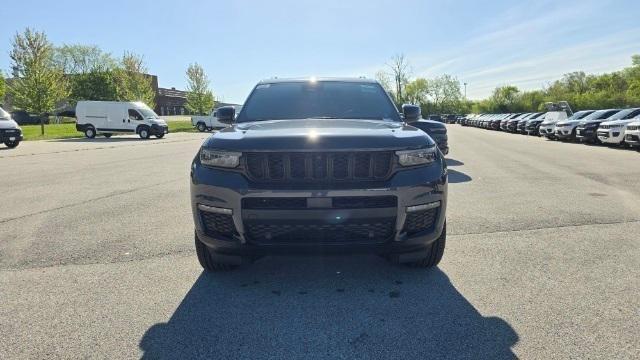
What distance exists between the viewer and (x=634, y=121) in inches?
605

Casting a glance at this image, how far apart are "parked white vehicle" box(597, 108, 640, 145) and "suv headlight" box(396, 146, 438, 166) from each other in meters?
16.5

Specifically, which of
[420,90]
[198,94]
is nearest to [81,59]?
[198,94]

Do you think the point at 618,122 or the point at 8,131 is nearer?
the point at 618,122

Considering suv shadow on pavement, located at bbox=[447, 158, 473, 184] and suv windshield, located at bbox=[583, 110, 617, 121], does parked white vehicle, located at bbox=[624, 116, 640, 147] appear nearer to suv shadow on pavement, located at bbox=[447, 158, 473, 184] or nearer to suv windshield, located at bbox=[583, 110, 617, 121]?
suv windshield, located at bbox=[583, 110, 617, 121]

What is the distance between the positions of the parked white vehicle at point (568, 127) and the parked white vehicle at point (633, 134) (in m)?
5.40

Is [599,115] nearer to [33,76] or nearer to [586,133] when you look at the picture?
[586,133]

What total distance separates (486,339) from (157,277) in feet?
8.32

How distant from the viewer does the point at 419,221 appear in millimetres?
2984

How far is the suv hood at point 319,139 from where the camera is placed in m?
2.88

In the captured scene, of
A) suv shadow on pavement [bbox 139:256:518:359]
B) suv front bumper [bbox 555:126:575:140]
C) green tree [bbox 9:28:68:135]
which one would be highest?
green tree [bbox 9:28:68:135]

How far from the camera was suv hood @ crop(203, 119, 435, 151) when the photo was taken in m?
2.88

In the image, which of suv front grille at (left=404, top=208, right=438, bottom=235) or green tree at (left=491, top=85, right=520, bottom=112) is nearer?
suv front grille at (left=404, top=208, right=438, bottom=235)

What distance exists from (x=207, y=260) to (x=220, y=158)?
3.14 ft

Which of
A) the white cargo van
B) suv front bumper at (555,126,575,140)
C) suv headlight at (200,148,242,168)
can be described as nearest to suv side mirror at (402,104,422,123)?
suv headlight at (200,148,242,168)
